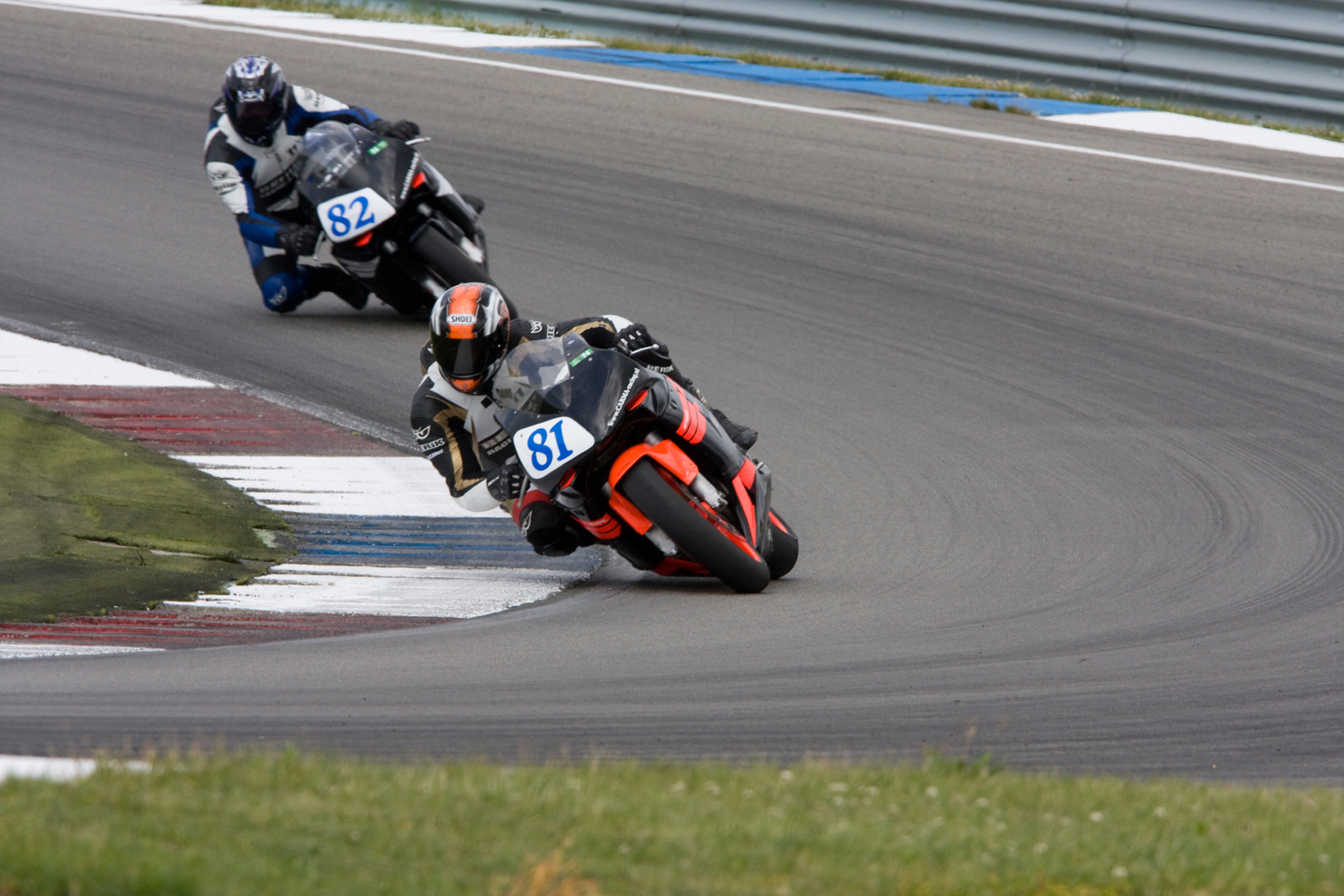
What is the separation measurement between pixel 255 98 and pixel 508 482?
4537 mm

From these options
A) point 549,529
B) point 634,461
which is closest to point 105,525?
point 549,529

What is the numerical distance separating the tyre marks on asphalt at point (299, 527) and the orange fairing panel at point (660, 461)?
0.85 m

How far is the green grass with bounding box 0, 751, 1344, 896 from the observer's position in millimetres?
2949

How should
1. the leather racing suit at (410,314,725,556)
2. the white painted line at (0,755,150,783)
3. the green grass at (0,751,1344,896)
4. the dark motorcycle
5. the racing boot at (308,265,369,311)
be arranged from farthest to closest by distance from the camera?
the racing boot at (308,265,369,311) → the dark motorcycle → the leather racing suit at (410,314,725,556) → the white painted line at (0,755,150,783) → the green grass at (0,751,1344,896)

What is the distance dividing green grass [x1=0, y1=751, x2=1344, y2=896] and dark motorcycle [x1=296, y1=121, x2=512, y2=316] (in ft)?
21.3

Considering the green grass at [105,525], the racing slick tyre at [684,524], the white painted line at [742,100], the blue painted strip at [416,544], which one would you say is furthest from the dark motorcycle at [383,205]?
the white painted line at [742,100]

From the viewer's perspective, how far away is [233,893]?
2.80 meters

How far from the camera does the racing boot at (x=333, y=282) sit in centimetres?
1116

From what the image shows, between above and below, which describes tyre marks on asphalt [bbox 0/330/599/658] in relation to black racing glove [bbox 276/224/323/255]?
below

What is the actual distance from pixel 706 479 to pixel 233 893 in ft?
13.0

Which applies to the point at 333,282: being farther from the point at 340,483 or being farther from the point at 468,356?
the point at 468,356

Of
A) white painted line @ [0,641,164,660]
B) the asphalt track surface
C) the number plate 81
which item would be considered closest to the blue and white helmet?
the asphalt track surface

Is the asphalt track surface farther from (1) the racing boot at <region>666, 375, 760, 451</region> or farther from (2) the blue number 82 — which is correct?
(2) the blue number 82

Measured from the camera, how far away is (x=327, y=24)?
17969 millimetres
